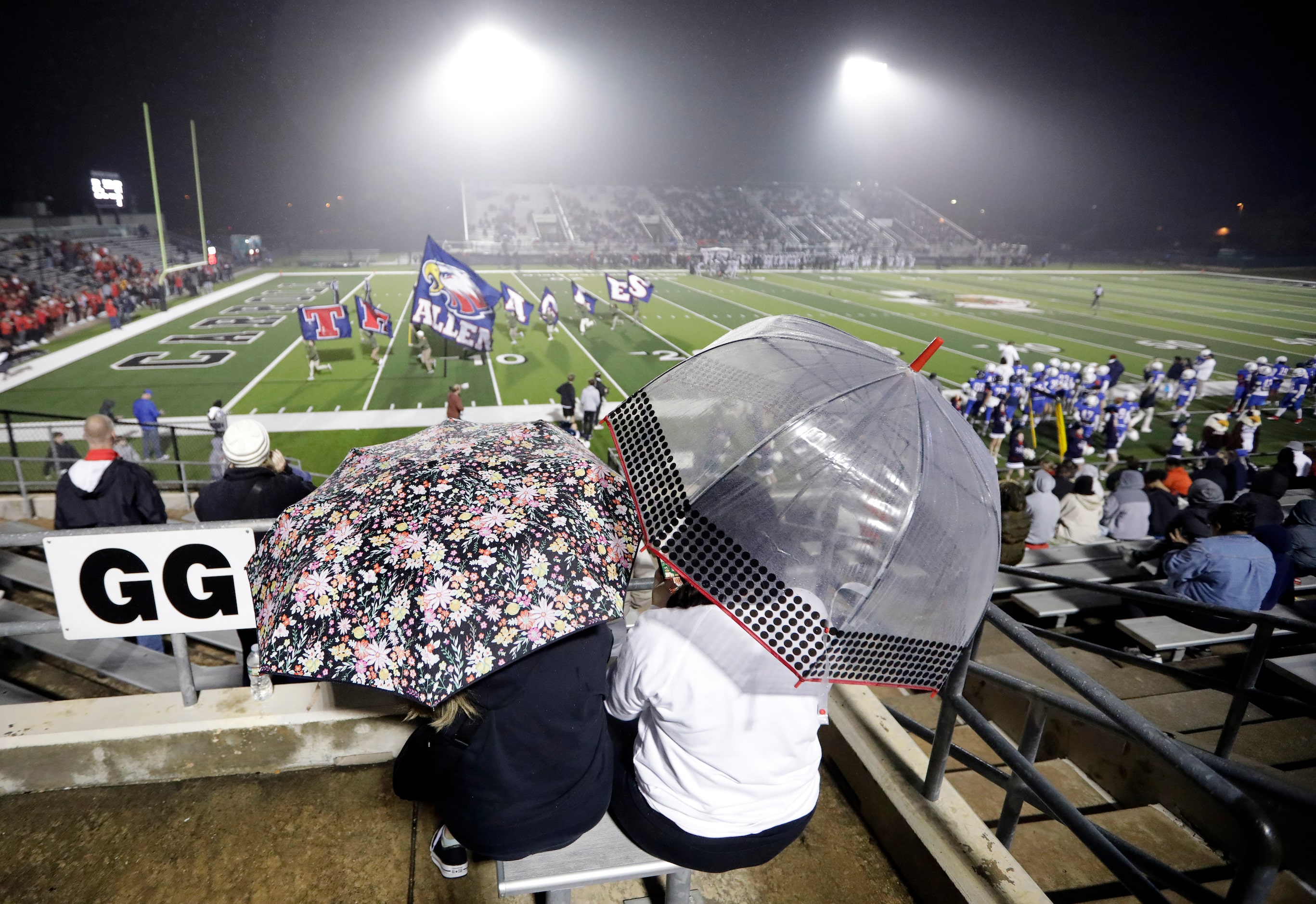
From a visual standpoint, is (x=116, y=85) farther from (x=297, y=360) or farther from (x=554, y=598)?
(x=554, y=598)

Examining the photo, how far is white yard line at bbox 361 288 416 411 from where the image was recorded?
1808 cm

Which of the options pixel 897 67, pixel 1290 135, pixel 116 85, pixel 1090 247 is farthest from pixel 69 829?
pixel 1090 247

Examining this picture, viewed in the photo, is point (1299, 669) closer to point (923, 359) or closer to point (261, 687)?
point (923, 359)

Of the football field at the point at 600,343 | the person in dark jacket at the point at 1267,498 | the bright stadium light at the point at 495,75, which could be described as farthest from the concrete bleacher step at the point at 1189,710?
the bright stadium light at the point at 495,75

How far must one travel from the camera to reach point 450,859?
2150 mm

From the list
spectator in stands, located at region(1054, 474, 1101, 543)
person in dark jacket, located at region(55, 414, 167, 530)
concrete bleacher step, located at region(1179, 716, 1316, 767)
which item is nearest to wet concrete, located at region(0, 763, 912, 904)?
concrete bleacher step, located at region(1179, 716, 1316, 767)

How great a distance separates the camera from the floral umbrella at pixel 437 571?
148 centimetres

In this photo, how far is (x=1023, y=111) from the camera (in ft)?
219

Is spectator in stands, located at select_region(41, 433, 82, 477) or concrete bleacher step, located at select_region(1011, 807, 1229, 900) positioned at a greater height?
concrete bleacher step, located at select_region(1011, 807, 1229, 900)

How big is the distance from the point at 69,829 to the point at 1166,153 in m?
76.3

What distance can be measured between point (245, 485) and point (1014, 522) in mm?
5846

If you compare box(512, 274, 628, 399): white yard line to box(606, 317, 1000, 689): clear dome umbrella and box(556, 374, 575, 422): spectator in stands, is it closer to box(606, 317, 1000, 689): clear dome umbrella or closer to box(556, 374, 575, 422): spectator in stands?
box(556, 374, 575, 422): spectator in stands

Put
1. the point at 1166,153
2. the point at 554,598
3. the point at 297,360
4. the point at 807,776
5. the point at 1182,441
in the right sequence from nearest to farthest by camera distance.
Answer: the point at 554,598, the point at 807,776, the point at 1182,441, the point at 297,360, the point at 1166,153

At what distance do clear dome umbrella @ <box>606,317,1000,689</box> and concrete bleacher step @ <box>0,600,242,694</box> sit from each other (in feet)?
8.83
